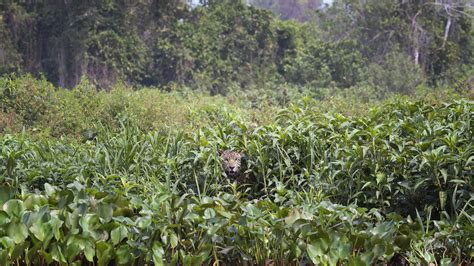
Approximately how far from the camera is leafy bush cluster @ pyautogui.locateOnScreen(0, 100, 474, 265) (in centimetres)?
227

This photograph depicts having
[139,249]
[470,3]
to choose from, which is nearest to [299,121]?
[139,249]

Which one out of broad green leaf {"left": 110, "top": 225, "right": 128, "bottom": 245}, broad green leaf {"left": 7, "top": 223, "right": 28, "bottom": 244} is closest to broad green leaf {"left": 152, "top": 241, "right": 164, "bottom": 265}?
broad green leaf {"left": 110, "top": 225, "right": 128, "bottom": 245}

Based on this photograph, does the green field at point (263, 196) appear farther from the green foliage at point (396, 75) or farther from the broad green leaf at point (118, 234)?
the green foliage at point (396, 75)

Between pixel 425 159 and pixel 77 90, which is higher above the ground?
pixel 425 159

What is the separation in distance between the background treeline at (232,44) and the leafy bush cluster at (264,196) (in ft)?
41.7

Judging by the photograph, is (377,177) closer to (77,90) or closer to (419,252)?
(419,252)

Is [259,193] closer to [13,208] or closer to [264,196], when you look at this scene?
[264,196]

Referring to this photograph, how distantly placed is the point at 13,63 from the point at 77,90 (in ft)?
21.8

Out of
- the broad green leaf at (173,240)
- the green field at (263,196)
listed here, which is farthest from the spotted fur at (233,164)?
the broad green leaf at (173,240)

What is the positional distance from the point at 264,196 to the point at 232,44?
49.5ft

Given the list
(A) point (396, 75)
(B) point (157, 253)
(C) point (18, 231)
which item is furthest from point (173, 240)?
(A) point (396, 75)

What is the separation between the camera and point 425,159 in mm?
2750

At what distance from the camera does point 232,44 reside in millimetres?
18281

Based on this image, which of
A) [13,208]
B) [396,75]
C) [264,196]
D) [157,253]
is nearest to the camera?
[157,253]
